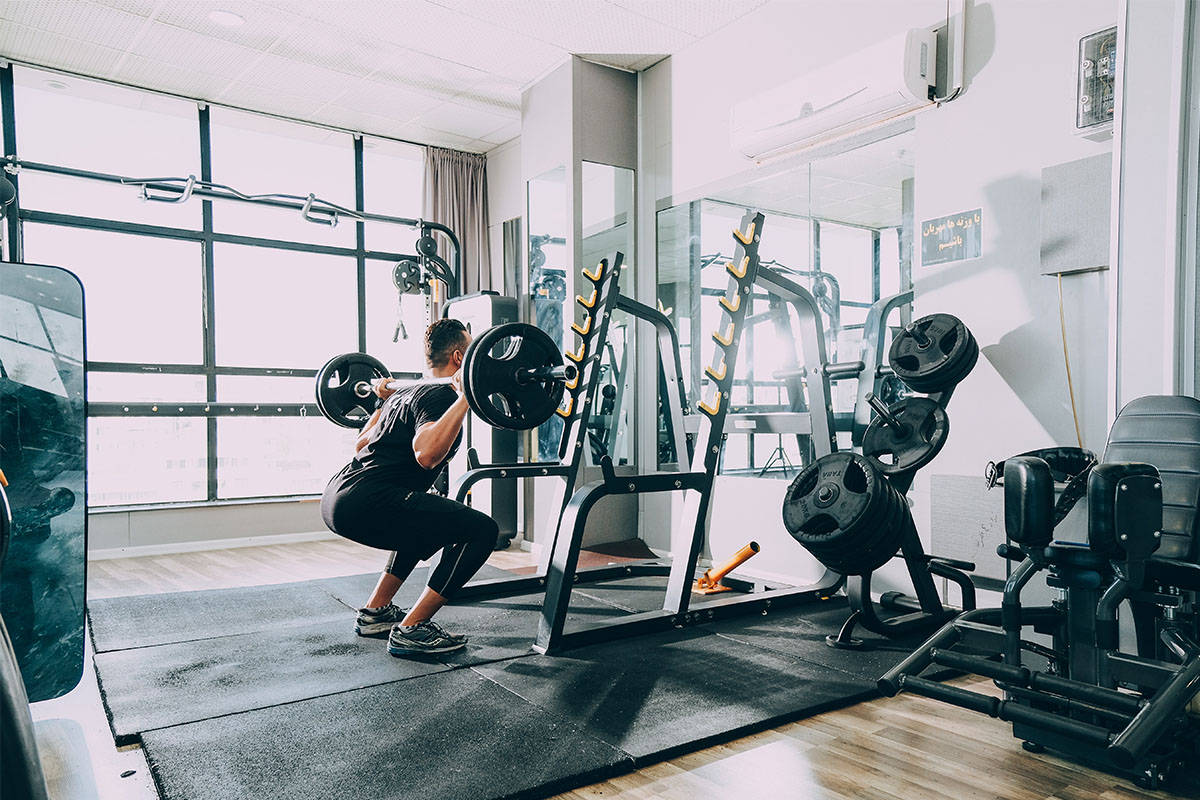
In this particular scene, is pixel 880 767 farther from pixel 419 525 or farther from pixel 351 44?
pixel 351 44

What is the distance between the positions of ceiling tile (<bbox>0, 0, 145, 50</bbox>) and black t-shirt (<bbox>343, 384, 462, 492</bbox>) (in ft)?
10.6

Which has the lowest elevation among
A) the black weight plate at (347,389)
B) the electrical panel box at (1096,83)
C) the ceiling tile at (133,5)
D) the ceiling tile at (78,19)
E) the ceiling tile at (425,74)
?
the black weight plate at (347,389)

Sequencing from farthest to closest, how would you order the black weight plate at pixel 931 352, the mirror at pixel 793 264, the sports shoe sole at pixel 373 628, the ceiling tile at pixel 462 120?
the ceiling tile at pixel 462 120
the mirror at pixel 793 264
the sports shoe sole at pixel 373 628
the black weight plate at pixel 931 352

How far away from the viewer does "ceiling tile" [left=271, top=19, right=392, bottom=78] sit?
4.78 meters

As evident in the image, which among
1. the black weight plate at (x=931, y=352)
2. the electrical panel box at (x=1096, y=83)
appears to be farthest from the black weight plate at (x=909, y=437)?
the electrical panel box at (x=1096, y=83)

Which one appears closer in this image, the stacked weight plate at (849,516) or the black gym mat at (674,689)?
the black gym mat at (674,689)

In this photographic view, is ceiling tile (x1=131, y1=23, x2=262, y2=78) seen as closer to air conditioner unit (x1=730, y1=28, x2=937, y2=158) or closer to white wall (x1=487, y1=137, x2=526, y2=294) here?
white wall (x1=487, y1=137, x2=526, y2=294)

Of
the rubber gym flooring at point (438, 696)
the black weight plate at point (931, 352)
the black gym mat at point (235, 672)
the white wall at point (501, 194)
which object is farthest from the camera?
the white wall at point (501, 194)

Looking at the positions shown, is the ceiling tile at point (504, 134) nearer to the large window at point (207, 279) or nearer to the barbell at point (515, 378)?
the large window at point (207, 279)

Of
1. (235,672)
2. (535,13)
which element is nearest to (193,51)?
(535,13)

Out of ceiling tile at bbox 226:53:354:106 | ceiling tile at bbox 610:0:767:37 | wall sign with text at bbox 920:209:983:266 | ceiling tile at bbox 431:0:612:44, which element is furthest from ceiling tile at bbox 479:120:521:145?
wall sign with text at bbox 920:209:983:266

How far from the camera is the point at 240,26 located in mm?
4723

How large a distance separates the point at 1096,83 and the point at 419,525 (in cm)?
307

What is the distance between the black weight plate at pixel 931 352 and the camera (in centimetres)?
320
